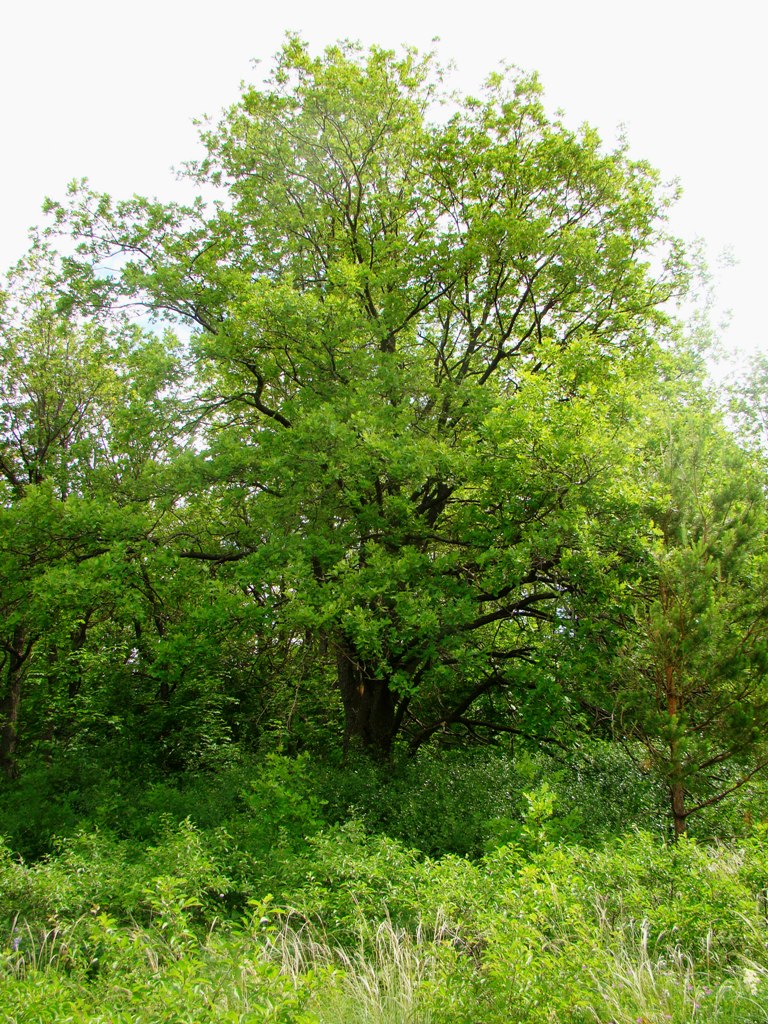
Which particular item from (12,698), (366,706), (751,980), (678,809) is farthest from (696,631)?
(12,698)

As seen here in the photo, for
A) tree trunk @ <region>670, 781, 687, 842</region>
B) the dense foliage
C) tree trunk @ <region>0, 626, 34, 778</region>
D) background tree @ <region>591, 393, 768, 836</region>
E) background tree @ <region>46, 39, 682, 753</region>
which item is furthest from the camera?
tree trunk @ <region>0, 626, 34, 778</region>

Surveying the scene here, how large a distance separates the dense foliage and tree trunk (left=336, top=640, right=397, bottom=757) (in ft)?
0.16

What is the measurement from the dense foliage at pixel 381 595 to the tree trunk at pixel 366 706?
0.05 metres

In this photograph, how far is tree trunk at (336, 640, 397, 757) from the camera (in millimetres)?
10664

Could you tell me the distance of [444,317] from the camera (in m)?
11.1

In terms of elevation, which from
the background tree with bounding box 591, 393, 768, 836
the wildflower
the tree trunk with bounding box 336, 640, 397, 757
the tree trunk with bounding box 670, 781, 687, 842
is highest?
the background tree with bounding box 591, 393, 768, 836

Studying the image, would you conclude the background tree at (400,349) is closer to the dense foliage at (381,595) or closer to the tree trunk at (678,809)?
the dense foliage at (381,595)

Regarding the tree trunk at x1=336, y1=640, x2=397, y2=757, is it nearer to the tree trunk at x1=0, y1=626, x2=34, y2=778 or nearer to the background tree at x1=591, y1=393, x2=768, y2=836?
the background tree at x1=591, y1=393, x2=768, y2=836

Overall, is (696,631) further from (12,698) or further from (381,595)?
(12,698)

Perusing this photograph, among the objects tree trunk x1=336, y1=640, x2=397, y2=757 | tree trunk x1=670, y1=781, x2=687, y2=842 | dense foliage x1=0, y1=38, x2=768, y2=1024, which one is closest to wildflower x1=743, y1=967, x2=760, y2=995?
dense foliage x1=0, y1=38, x2=768, y2=1024

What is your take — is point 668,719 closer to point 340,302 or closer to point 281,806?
point 281,806

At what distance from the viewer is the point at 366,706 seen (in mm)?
10875

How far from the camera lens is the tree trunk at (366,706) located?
420 inches

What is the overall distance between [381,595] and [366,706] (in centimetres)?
356
